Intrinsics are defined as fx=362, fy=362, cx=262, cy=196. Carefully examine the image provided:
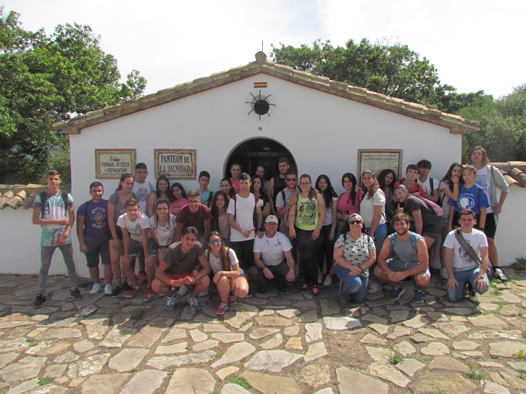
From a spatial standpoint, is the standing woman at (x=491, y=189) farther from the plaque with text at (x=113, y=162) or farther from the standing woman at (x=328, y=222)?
the plaque with text at (x=113, y=162)

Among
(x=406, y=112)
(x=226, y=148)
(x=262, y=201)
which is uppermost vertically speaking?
(x=406, y=112)

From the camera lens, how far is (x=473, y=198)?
5266 mm

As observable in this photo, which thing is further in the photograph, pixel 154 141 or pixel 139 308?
pixel 154 141

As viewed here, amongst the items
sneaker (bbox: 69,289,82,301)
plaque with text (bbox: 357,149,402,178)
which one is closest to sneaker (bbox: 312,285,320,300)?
plaque with text (bbox: 357,149,402,178)

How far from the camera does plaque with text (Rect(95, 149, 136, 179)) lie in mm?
6285

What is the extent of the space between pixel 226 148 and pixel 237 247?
1882mm

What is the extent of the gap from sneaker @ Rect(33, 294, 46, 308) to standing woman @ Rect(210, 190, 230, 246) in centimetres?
256

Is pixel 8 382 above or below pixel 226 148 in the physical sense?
below

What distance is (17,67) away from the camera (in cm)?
1156

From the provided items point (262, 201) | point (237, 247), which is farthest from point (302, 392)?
point (262, 201)

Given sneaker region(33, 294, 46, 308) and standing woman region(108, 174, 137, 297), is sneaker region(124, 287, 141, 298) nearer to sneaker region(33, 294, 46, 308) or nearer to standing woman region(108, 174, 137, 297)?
standing woman region(108, 174, 137, 297)

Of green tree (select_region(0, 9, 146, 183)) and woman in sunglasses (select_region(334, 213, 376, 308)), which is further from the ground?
green tree (select_region(0, 9, 146, 183))

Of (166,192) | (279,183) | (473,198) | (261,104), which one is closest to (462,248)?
(473,198)

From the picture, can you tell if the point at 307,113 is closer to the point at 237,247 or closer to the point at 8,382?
the point at 237,247
